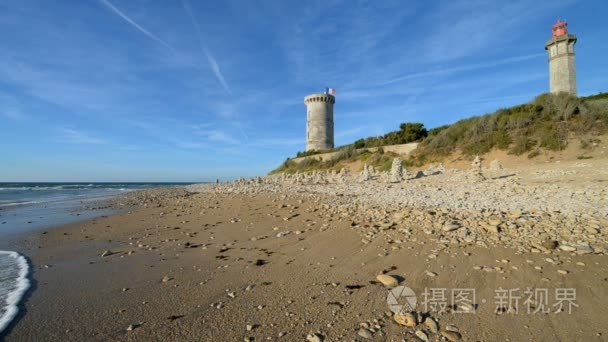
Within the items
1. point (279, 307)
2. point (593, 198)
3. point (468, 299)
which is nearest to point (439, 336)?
point (468, 299)

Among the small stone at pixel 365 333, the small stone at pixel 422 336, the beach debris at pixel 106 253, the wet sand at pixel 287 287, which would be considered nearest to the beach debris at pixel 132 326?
the wet sand at pixel 287 287

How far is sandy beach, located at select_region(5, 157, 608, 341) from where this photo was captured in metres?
2.72

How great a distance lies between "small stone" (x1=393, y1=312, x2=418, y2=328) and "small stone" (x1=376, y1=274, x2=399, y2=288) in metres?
0.71

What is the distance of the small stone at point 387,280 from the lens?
3520 millimetres

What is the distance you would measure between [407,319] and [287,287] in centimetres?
152

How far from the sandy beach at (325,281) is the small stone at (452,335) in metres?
0.01

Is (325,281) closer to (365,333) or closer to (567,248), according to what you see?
(365,333)

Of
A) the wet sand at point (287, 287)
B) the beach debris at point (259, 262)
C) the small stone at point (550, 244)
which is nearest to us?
the wet sand at point (287, 287)

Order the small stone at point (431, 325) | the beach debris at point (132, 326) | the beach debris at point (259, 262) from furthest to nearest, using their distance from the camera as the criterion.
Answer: the beach debris at point (259, 262), the beach debris at point (132, 326), the small stone at point (431, 325)

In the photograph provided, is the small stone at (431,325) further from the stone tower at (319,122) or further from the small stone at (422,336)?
the stone tower at (319,122)

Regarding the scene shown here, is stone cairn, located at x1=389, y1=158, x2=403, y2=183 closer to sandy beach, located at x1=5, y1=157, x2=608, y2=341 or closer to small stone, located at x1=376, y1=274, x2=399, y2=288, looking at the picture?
sandy beach, located at x1=5, y1=157, x2=608, y2=341

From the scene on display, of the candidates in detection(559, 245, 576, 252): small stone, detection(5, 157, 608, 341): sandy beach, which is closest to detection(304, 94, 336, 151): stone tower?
detection(5, 157, 608, 341): sandy beach

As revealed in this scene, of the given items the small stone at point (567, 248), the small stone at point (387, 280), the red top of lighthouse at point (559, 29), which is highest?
the red top of lighthouse at point (559, 29)

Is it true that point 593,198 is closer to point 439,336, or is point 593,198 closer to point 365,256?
point 365,256
